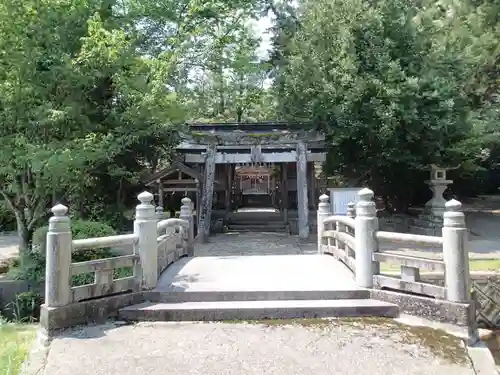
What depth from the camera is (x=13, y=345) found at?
5.46 meters

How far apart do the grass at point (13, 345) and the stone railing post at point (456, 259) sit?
5026 millimetres

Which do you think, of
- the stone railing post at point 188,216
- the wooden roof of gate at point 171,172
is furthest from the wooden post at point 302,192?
the stone railing post at point 188,216

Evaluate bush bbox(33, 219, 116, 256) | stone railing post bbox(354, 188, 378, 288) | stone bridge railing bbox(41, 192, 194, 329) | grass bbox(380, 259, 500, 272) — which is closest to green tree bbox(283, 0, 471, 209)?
grass bbox(380, 259, 500, 272)

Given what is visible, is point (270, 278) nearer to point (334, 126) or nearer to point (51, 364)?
point (51, 364)

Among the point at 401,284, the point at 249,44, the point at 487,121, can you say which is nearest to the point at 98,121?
the point at 401,284

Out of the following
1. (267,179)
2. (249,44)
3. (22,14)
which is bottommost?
(267,179)

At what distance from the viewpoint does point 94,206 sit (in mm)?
15914

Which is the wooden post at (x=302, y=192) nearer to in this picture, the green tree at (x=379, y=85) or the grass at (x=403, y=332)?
the green tree at (x=379, y=85)

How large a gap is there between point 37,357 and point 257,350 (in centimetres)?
241

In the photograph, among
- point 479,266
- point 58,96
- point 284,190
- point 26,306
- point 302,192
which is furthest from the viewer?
point 284,190

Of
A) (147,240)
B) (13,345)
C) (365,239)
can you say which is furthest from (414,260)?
(13,345)

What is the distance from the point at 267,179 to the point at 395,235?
24675mm

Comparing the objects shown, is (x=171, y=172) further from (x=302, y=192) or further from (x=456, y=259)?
(x=456, y=259)

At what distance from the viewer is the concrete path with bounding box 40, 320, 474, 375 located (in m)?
4.55
